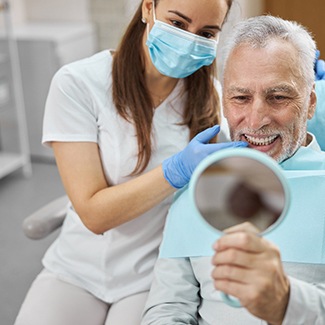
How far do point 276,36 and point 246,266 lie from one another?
638mm

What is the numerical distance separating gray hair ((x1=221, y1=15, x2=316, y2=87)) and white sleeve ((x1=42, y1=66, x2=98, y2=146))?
1.47 ft

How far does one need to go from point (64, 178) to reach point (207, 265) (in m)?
0.48

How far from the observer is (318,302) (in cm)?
105

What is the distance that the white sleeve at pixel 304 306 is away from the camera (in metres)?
0.95

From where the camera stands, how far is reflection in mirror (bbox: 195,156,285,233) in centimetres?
83

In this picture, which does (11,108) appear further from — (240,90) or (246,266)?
(246,266)

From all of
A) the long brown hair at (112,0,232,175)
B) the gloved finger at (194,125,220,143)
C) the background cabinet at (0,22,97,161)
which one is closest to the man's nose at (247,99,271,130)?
the gloved finger at (194,125,220,143)

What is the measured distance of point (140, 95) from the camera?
168 centimetres

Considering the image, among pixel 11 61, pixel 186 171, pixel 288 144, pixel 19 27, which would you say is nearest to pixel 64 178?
pixel 186 171

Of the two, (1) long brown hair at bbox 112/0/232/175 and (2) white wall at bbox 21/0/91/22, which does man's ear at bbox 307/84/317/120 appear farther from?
(2) white wall at bbox 21/0/91/22

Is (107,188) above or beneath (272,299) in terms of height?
beneath

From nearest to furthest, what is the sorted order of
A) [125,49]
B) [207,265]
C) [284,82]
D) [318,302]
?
[318,302] → [284,82] → [207,265] → [125,49]

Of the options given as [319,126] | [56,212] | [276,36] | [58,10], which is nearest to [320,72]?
[319,126]

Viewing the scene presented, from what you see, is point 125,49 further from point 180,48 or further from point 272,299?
point 272,299
